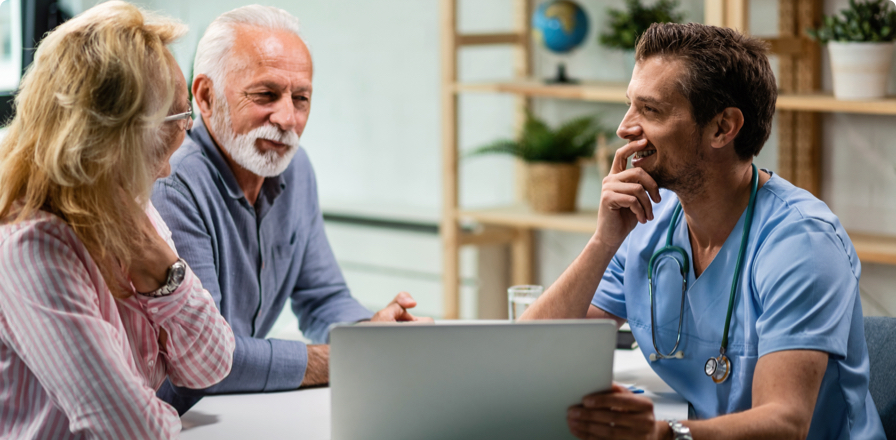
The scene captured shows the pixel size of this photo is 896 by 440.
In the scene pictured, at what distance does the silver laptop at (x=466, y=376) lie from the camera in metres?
1.01

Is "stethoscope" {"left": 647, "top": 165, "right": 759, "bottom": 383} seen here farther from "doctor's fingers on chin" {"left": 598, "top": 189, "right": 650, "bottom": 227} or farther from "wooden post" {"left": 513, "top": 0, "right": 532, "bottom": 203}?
"wooden post" {"left": 513, "top": 0, "right": 532, "bottom": 203}

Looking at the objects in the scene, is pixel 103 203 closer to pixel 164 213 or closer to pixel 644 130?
pixel 164 213

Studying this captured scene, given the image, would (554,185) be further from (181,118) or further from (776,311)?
(181,118)

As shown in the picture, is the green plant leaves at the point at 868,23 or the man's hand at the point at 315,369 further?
the green plant leaves at the point at 868,23

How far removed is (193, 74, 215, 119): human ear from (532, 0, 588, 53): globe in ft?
5.24

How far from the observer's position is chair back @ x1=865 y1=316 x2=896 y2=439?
1.38 m

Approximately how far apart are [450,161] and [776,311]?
6.99 ft

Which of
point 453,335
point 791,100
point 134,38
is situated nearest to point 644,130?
point 453,335

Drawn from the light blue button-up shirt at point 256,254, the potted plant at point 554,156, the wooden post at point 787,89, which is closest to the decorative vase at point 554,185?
the potted plant at point 554,156

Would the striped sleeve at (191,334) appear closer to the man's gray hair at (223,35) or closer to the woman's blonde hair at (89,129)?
the woman's blonde hair at (89,129)

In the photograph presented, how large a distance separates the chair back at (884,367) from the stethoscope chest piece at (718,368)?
0.28 m

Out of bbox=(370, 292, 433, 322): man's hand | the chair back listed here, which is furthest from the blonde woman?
the chair back

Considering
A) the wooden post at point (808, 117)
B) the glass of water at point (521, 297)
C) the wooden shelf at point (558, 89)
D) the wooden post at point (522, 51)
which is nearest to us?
the glass of water at point (521, 297)

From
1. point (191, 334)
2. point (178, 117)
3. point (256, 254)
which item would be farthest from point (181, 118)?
point (256, 254)
